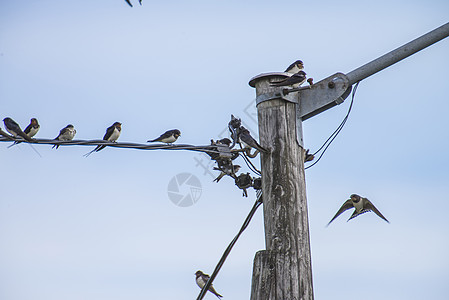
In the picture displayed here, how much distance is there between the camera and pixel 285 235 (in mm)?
4848

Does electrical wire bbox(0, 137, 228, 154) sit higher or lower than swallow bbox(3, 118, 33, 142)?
lower

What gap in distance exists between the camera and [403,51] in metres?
5.04

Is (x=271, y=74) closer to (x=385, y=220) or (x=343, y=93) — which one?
(x=343, y=93)

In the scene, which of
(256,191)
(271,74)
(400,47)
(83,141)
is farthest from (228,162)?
(400,47)

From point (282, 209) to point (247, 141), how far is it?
78 centimetres

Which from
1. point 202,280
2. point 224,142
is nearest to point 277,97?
point 224,142

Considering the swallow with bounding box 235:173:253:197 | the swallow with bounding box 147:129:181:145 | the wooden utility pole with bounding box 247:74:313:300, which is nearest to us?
the wooden utility pole with bounding box 247:74:313:300

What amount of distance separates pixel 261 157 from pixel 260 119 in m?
0.31

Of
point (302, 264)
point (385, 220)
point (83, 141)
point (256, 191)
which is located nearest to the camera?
point (302, 264)

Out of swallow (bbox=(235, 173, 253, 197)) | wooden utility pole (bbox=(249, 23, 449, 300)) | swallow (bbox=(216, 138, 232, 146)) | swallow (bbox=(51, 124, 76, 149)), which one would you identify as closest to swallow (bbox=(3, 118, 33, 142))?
swallow (bbox=(51, 124, 76, 149))

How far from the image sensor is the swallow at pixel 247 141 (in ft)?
17.0

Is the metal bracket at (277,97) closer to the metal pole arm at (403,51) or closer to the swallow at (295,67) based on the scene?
the metal pole arm at (403,51)

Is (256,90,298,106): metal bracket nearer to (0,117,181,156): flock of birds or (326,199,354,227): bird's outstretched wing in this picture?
(326,199,354,227): bird's outstretched wing

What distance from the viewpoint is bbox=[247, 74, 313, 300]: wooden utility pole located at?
15.5 ft
